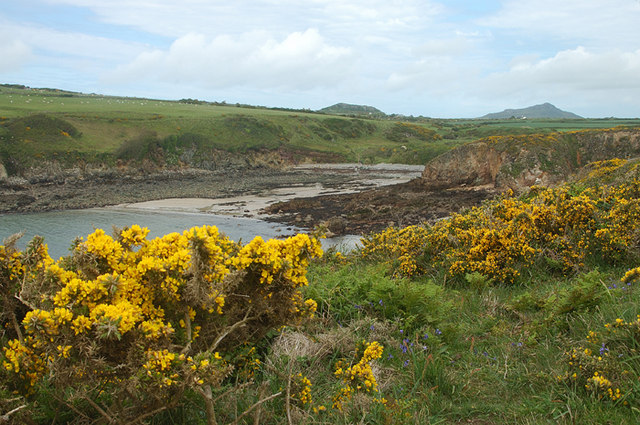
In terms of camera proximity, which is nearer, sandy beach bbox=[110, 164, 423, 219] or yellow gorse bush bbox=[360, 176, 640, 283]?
yellow gorse bush bbox=[360, 176, 640, 283]

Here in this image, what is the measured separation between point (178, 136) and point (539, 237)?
200 feet

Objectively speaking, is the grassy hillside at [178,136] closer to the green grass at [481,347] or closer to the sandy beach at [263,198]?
the sandy beach at [263,198]

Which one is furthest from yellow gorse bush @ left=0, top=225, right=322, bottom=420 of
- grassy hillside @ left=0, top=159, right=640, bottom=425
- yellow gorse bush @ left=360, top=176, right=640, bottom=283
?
yellow gorse bush @ left=360, top=176, right=640, bottom=283

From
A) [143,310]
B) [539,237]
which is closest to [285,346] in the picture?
[143,310]

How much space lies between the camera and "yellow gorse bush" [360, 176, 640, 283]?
697 cm

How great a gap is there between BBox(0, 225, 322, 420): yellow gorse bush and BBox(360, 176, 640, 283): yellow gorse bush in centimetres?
476

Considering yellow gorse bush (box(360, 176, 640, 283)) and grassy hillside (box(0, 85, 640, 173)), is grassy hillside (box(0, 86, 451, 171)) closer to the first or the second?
grassy hillside (box(0, 85, 640, 173))

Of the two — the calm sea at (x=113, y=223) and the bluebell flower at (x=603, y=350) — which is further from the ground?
the bluebell flower at (x=603, y=350)

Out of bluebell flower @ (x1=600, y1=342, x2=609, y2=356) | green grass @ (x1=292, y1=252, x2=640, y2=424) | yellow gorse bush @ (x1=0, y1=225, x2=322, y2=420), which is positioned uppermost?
yellow gorse bush @ (x1=0, y1=225, x2=322, y2=420)

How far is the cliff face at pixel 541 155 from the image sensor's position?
3005 cm

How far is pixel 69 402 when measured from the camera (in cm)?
281

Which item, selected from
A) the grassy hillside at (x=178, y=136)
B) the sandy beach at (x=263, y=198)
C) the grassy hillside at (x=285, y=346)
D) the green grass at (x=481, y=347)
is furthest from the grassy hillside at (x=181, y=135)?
the grassy hillside at (x=285, y=346)

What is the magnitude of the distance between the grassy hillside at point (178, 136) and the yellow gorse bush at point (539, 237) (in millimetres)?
49790

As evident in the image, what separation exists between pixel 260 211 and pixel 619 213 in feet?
90.4
